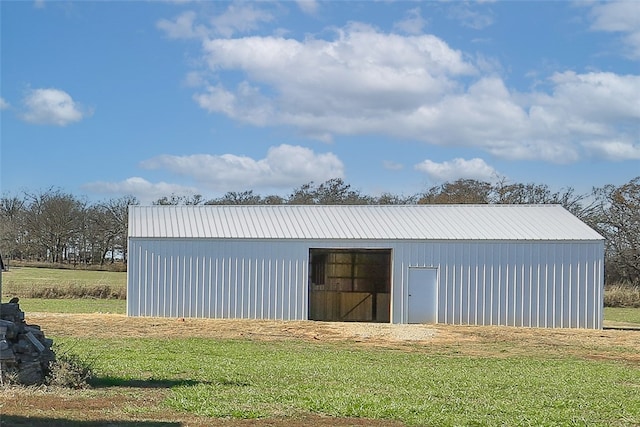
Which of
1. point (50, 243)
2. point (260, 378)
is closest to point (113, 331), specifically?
point (260, 378)

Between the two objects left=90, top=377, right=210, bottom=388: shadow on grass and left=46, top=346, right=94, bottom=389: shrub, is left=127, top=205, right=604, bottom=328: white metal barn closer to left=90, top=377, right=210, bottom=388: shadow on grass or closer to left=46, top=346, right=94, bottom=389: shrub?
left=90, top=377, right=210, bottom=388: shadow on grass

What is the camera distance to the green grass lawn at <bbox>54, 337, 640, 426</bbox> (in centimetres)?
1038

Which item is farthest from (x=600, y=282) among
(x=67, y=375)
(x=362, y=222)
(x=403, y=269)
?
(x=67, y=375)

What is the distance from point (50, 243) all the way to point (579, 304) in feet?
161

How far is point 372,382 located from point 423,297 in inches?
553

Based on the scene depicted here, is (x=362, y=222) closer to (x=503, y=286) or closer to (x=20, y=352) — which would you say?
(x=503, y=286)

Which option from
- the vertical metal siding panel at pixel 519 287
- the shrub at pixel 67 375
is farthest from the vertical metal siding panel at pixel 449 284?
the shrub at pixel 67 375

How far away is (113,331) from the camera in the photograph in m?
22.3

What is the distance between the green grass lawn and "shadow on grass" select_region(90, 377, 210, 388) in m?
0.03

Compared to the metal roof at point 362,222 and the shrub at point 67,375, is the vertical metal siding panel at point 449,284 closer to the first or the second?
the metal roof at point 362,222

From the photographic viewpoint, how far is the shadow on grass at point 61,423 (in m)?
9.05

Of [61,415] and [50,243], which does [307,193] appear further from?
[61,415]

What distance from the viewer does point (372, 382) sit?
13.2 metres

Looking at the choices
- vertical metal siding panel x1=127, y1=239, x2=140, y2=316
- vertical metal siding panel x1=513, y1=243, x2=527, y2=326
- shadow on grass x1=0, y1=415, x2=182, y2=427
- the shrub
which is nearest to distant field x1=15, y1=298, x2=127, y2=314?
vertical metal siding panel x1=127, y1=239, x2=140, y2=316
